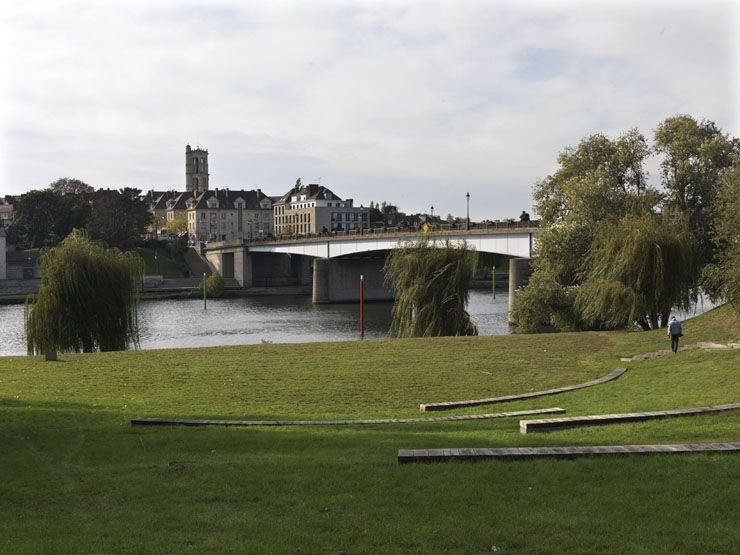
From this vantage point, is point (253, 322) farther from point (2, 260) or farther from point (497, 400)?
point (2, 260)

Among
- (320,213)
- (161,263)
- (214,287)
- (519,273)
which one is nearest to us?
(519,273)

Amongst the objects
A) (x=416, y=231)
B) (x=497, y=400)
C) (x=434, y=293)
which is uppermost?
(x=416, y=231)

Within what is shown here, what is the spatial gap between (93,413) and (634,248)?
28568 millimetres

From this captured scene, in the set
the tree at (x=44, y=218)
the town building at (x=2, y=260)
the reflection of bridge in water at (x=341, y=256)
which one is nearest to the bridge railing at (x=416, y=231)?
the reflection of bridge in water at (x=341, y=256)

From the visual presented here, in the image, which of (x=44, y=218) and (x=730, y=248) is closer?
(x=730, y=248)

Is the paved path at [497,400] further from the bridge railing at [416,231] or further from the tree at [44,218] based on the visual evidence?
the tree at [44,218]

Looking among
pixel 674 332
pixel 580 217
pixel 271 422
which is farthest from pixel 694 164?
pixel 271 422

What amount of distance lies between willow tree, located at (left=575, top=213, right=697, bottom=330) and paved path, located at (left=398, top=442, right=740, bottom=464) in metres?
28.4

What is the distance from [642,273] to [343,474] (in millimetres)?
31041

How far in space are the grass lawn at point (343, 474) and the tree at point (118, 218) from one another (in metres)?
113

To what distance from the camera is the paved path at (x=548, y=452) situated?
1249 cm

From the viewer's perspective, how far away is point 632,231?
40875 millimetres

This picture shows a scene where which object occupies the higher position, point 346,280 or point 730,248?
point 730,248

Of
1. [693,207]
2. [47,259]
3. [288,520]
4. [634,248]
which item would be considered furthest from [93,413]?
[693,207]
